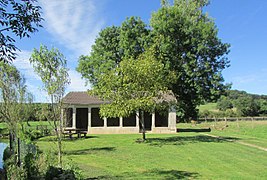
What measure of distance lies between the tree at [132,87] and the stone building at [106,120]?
27.5 feet

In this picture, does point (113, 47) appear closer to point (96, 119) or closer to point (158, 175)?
point (96, 119)

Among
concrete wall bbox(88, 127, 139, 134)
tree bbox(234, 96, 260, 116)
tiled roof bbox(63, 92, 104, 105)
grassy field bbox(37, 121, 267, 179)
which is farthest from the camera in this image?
tree bbox(234, 96, 260, 116)

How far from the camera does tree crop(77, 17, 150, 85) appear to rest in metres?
31.8

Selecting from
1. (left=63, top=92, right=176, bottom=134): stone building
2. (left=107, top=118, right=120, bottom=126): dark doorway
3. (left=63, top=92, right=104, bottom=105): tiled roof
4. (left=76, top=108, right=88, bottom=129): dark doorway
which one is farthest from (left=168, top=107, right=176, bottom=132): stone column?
(left=76, top=108, right=88, bottom=129): dark doorway

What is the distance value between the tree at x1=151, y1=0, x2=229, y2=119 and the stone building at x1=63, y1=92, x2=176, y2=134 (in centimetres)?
377

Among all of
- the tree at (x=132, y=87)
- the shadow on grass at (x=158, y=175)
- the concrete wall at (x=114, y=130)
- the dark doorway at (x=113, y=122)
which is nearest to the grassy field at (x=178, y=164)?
the shadow on grass at (x=158, y=175)

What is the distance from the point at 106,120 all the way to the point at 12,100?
20014 millimetres

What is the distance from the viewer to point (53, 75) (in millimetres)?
9578

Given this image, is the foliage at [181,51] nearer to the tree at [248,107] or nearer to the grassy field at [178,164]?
the grassy field at [178,164]

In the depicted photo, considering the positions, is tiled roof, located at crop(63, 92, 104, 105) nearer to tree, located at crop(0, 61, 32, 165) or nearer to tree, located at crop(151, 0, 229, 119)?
tree, located at crop(151, 0, 229, 119)

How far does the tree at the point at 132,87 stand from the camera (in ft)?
61.9

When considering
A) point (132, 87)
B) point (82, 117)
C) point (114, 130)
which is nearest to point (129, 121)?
point (114, 130)

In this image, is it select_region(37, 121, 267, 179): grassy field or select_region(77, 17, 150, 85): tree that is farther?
select_region(77, 17, 150, 85): tree

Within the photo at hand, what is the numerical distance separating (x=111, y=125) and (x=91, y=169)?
2130 cm
